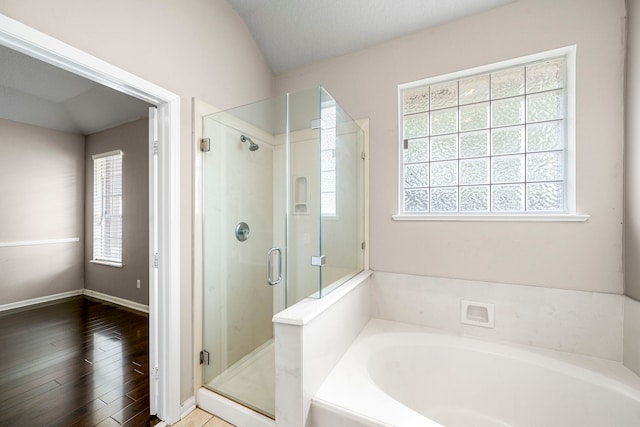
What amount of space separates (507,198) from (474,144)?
45 centimetres

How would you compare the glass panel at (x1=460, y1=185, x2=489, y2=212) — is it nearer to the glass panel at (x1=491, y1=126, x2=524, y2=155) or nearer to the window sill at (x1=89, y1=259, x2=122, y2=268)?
the glass panel at (x1=491, y1=126, x2=524, y2=155)

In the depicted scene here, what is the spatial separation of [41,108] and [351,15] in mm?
4188

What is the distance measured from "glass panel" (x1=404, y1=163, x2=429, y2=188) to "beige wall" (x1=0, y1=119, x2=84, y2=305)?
5.01 meters

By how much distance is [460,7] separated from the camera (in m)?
1.78

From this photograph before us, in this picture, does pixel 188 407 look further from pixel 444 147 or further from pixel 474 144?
pixel 474 144

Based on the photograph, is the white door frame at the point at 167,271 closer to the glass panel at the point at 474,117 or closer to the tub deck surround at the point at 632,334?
the glass panel at the point at 474,117

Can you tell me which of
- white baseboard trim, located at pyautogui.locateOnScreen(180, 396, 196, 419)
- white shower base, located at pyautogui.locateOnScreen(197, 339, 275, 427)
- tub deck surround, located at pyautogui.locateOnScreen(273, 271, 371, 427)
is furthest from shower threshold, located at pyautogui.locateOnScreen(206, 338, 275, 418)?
tub deck surround, located at pyautogui.locateOnScreen(273, 271, 371, 427)

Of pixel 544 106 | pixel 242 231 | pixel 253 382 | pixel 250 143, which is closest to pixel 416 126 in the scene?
pixel 544 106

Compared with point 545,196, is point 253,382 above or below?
below

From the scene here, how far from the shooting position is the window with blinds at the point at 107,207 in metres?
3.74

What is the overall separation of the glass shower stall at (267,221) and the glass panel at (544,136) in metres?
1.16

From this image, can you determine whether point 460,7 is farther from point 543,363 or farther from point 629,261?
point 543,363

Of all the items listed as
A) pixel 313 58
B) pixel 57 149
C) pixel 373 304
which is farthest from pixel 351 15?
pixel 57 149

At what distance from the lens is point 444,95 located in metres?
1.99
